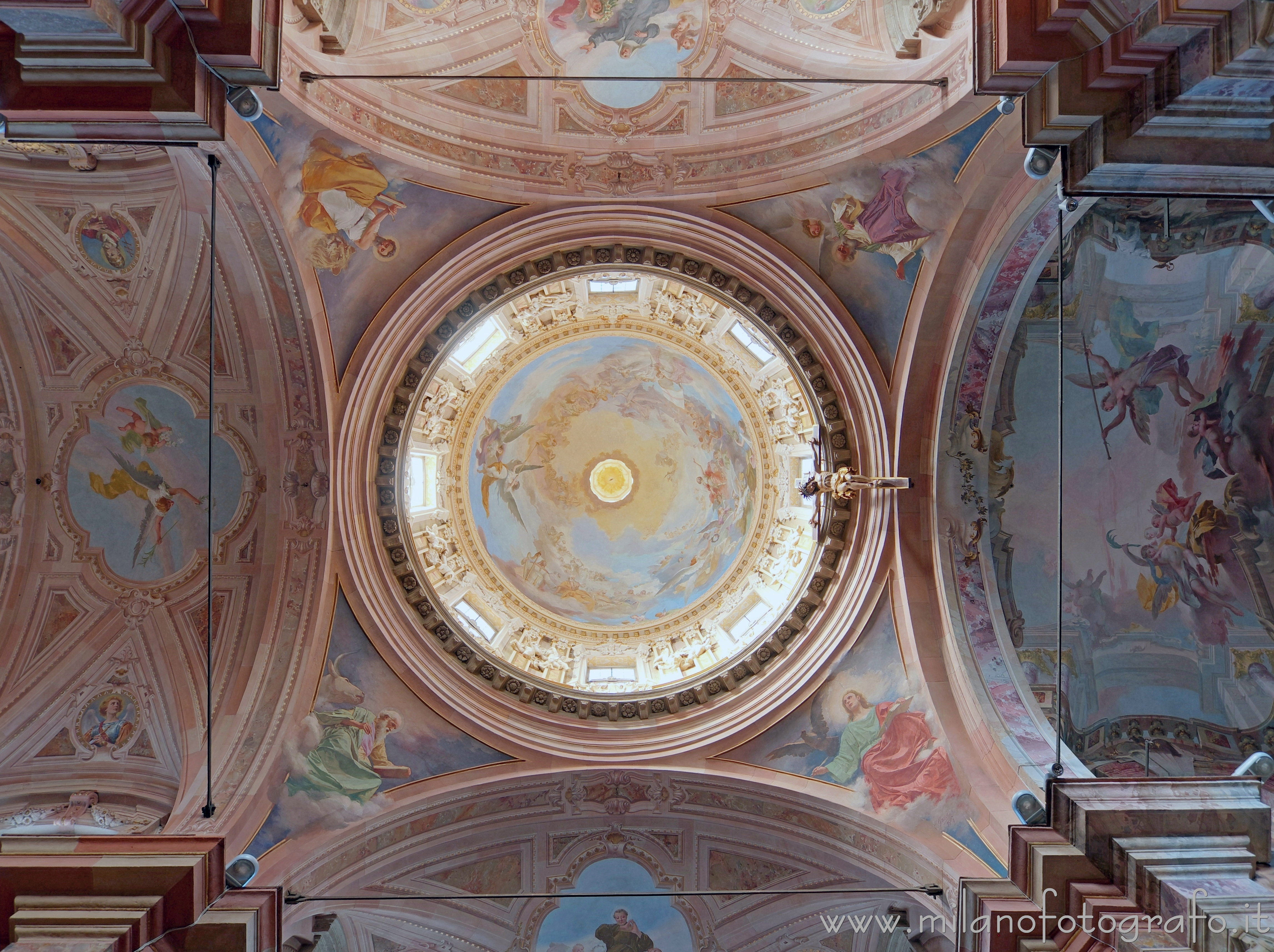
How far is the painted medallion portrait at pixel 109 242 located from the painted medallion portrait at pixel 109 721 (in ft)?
23.3

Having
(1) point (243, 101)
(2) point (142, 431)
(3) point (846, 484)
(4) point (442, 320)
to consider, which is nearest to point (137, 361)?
(2) point (142, 431)

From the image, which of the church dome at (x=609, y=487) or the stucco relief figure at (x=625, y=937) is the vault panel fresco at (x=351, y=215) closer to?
the church dome at (x=609, y=487)

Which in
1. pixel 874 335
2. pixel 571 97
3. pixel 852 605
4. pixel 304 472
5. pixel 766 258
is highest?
pixel 571 97

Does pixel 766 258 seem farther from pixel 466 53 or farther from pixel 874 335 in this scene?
pixel 466 53

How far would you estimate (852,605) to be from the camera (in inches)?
525

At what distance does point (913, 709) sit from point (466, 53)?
40.0 ft

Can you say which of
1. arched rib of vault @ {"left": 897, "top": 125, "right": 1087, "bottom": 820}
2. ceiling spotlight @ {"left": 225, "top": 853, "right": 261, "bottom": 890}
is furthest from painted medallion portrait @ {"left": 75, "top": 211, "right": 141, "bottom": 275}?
arched rib of vault @ {"left": 897, "top": 125, "right": 1087, "bottom": 820}

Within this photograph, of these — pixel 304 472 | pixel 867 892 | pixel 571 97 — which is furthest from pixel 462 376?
pixel 867 892

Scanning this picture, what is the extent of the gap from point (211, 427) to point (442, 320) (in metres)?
4.37

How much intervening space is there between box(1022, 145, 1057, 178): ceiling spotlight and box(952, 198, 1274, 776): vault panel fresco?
366 centimetres

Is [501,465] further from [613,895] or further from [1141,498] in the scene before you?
[1141,498]

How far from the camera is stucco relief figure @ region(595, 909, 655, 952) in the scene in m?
13.6

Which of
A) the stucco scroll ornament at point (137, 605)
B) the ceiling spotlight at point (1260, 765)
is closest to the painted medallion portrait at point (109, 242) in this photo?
the stucco scroll ornament at point (137, 605)

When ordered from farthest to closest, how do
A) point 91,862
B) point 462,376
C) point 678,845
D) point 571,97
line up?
point 462,376 → point 678,845 → point 571,97 → point 91,862
